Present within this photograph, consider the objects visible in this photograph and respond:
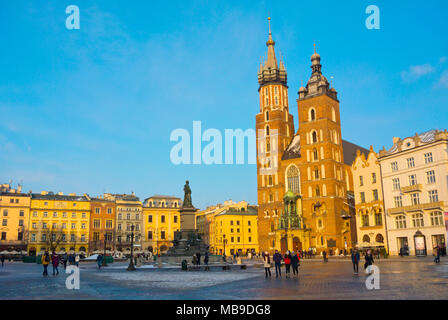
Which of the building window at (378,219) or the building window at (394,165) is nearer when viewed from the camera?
the building window at (394,165)

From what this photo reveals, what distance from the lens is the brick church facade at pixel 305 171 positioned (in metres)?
69.9

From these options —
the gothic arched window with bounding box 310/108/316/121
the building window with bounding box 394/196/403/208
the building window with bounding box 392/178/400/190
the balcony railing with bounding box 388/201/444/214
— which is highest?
the gothic arched window with bounding box 310/108/316/121

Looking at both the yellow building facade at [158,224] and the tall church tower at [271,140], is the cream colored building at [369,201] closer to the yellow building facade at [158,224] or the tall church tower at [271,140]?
the tall church tower at [271,140]

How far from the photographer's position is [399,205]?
5306 centimetres

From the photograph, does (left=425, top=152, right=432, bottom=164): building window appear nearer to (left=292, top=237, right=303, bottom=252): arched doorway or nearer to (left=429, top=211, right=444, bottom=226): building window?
(left=429, top=211, right=444, bottom=226): building window

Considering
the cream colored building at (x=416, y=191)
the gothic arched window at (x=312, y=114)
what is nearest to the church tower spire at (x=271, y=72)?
the gothic arched window at (x=312, y=114)

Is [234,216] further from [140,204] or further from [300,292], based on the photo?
[300,292]

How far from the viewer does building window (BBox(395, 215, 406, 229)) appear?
2057 inches

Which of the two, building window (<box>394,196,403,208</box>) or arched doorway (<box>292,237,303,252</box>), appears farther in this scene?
arched doorway (<box>292,237,303,252</box>)

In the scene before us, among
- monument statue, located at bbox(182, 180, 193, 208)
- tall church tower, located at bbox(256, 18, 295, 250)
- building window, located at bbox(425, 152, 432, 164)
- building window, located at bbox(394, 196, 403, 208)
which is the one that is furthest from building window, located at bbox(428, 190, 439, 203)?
tall church tower, located at bbox(256, 18, 295, 250)

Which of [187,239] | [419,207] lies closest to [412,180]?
[419,207]

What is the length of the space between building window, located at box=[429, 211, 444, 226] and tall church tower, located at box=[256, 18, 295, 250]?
105 feet

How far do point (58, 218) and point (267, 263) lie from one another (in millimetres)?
73378
